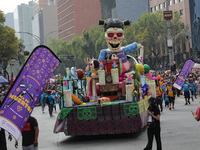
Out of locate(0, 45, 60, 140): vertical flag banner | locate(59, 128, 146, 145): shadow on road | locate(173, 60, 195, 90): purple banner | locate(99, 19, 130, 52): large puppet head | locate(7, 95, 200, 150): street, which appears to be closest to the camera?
locate(0, 45, 60, 140): vertical flag banner

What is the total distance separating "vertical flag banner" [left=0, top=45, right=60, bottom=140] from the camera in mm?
7281

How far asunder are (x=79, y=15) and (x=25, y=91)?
135 m

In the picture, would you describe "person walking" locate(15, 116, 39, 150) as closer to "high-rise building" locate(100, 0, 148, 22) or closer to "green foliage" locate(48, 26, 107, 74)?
"green foliage" locate(48, 26, 107, 74)

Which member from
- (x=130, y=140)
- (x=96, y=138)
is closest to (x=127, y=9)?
(x=96, y=138)

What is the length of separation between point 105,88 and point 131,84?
1.57 metres

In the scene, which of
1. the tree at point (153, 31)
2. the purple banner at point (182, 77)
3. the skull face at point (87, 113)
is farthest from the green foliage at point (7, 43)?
the skull face at point (87, 113)

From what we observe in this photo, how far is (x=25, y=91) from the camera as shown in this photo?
7652 millimetres

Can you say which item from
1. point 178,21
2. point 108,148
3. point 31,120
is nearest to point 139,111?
point 108,148

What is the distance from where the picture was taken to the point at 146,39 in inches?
2761

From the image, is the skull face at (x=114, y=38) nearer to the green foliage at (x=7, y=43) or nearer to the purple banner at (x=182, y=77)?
the purple banner at (x=182, y=77)

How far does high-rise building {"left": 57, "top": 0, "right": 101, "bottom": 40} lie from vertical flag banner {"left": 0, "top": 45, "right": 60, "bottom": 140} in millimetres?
129545

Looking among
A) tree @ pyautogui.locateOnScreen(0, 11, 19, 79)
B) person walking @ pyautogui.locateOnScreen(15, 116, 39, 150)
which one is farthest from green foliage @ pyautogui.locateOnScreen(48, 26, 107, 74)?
person walking @ pyautogui.locateOnScreen(15, 116, 39, 150)

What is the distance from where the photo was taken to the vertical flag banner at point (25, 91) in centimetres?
728

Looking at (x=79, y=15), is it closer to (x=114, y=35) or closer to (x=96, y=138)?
(x=114, y=35)
